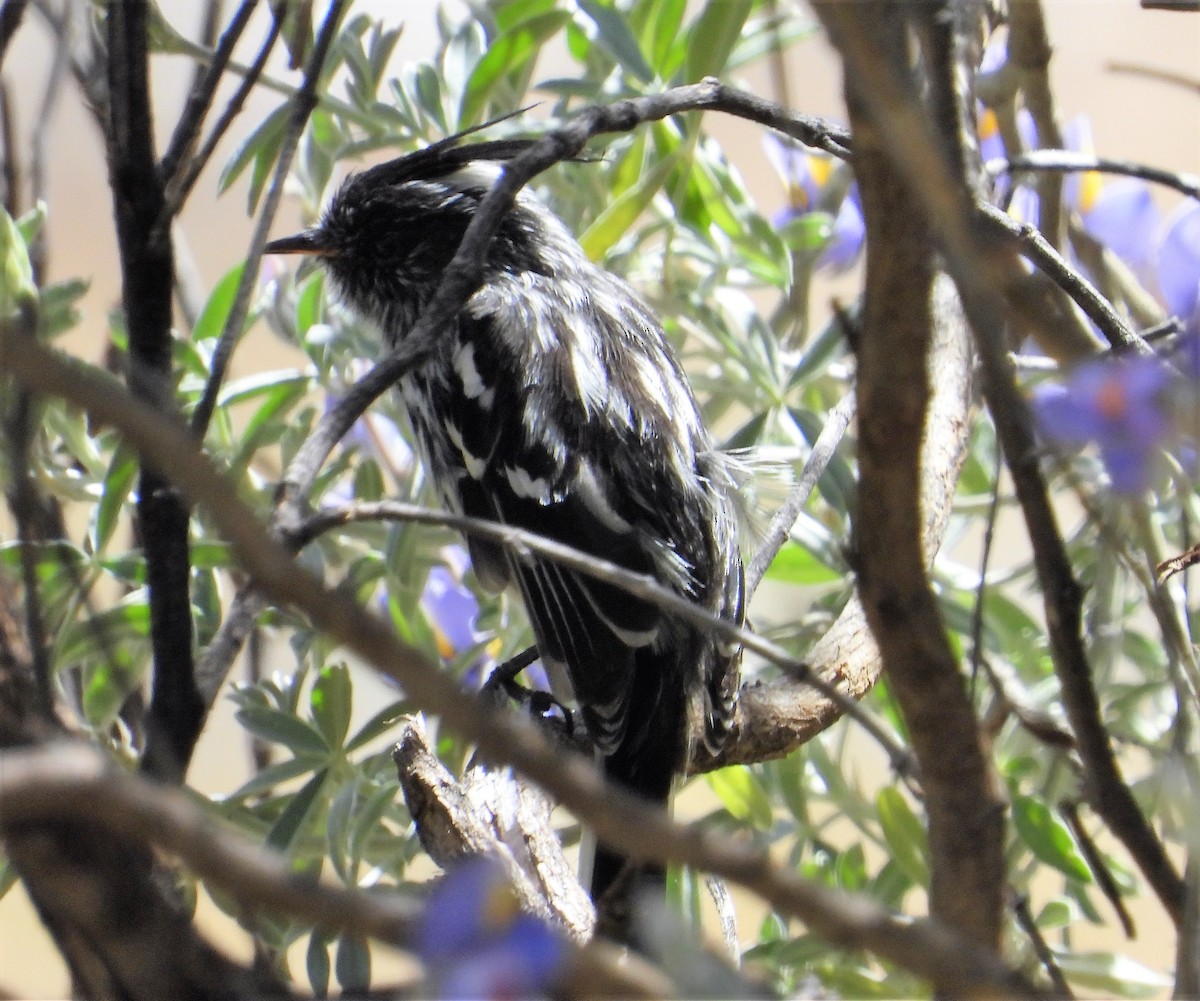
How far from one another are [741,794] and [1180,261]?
3.67 ft

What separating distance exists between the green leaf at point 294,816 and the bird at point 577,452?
40 centimetres

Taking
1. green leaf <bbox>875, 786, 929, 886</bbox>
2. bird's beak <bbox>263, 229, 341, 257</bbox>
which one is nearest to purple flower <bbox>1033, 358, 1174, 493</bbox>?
green leaf <bbox>875, 786, 929, 886</bbox>

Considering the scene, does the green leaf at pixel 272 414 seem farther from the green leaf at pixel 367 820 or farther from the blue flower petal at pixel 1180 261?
the blue flower petal at pixel 1180 261

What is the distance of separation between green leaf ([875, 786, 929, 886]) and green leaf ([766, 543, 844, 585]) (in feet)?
1.30

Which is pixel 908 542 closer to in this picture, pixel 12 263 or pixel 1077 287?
pixel 1077 287

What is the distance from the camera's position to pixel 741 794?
213 centimetres

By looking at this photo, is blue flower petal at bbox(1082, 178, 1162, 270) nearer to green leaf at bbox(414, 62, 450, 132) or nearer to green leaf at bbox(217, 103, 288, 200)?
green leaf at bbox(414, 62, 450, 132)

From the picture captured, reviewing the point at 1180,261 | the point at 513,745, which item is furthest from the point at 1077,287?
the point at 513,745

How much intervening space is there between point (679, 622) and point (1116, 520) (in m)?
1.02

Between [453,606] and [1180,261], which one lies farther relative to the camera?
[453,606]

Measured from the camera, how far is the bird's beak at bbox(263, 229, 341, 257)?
8.02ft

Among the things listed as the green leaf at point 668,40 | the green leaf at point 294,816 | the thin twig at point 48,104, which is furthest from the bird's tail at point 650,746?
the thin twig at point 48,104

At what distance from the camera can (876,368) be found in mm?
649

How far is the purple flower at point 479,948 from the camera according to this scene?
52 cm
